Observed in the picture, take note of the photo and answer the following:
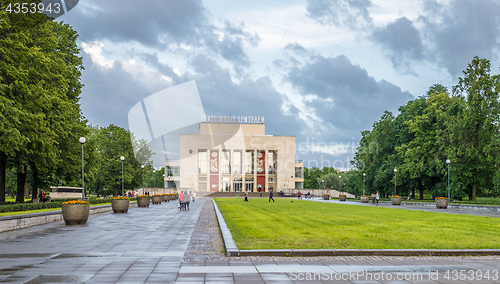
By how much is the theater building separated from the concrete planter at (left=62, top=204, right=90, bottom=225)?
101 m

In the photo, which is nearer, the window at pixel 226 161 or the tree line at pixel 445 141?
the tree line at pixel 445 141

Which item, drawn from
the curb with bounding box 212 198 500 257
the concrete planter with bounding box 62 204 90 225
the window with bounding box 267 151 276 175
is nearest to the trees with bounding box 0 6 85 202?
the concrete planter with bounding box 62 204 90 225

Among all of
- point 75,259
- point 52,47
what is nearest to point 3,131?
point 52,47

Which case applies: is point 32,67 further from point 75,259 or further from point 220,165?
point 220,165

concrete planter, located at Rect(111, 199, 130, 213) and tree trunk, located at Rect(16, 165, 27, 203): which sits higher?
tree trunk, located at Rect(16, 165, 27, 203)

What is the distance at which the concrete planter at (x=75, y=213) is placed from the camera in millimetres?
21203

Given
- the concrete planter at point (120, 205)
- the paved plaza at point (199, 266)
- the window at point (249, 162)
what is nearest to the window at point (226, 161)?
the window at point (249, 162)

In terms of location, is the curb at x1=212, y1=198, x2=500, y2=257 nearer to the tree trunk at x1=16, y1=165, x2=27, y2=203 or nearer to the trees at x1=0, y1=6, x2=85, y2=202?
the trees at x1=0, y1=6, x2=85, y2=202

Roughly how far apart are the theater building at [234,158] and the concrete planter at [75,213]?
100825 mm

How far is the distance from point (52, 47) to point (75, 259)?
2830 cm

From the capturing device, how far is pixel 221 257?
11.0 m

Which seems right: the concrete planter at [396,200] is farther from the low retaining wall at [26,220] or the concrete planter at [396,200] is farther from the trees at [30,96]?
the low retaining wall at [26,220]

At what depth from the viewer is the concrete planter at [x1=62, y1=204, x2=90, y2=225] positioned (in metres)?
21.2

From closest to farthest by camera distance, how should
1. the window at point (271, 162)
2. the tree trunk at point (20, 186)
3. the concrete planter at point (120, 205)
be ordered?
the concrete planter at point (120, 205), the tree trunk at point (20, 186), the window at point (271, 162)
